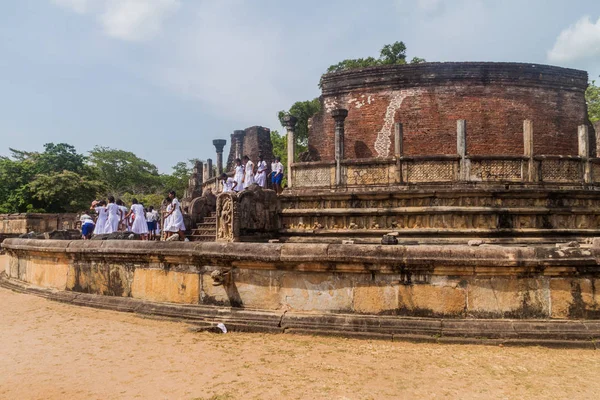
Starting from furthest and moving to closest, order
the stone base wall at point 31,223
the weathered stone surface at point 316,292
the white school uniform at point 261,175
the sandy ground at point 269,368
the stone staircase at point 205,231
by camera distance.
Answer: the stone base wall at point 31,223, the white school uniform at point 261,175, the stone staircase at point 205,231, the weathered stone surface at point 316,292, the sandy ground at point 269,368

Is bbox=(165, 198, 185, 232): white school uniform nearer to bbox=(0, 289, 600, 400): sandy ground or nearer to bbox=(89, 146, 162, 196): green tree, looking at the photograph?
bbox=(0, 289, 600, 400): sandy ground

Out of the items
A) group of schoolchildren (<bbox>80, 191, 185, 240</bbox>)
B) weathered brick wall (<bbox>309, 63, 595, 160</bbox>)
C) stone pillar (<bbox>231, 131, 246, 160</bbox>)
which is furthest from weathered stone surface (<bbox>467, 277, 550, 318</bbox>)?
stone pillar (<bbox>231, 131, 246, 160</bbox>)

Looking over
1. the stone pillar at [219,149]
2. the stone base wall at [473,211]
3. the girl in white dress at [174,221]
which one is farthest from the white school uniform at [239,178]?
the stone pillar at [219,149]

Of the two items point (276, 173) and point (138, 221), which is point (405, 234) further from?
point (138, 221)

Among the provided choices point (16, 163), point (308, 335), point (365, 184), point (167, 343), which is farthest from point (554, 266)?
point (16, 163)

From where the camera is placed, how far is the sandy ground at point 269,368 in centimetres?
322

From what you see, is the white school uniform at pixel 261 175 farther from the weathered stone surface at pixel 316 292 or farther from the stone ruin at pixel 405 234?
the weathered stone surface at pixel 316 292

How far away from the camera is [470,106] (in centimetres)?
1545

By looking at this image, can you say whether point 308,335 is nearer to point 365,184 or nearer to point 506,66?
point 365,184

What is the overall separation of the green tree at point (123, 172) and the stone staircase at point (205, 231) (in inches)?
1358

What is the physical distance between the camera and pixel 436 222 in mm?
10359

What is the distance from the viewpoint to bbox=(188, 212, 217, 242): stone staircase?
37.3ft

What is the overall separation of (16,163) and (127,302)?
30.1m

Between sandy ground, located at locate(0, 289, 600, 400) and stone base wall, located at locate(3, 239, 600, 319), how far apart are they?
0.41 m
